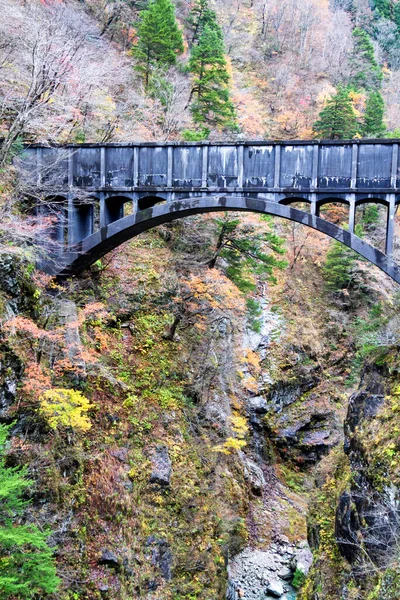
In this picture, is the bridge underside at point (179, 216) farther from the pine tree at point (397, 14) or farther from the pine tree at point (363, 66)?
the pine tree at point (397, 14)

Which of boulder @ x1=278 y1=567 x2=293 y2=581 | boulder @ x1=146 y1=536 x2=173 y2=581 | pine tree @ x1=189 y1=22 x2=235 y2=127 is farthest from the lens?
pine tree @ x1=189 y1=22 x2=235 y2=127

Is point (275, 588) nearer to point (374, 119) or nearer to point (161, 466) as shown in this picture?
point (161, 466)

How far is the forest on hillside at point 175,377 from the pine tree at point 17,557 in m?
0.04

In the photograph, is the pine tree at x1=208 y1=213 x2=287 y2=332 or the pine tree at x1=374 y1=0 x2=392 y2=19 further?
the pine tree at x1=374 y1=0 x2=392 y2=19

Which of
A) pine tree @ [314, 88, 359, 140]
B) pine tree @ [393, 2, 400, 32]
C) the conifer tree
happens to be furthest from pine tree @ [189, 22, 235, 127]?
pine tree @ [393, 2, 400, 32]

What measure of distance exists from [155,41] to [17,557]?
2676 cm

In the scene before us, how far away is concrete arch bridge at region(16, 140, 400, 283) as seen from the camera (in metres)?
13.5

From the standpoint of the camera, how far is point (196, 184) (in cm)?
1508

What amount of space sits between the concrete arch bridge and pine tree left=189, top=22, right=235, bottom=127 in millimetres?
10973

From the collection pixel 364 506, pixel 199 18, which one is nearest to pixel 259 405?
pixel 364 506

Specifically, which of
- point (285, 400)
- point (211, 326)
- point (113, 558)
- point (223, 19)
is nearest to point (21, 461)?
point (113, 558)

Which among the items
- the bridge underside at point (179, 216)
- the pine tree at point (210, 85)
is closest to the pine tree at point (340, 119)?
the pine tree at point (210, 85)

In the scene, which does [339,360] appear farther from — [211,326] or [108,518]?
[108,518]

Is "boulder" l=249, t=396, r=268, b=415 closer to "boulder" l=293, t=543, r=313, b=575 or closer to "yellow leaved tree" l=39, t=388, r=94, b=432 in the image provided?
"boulder" l=293, t=543, r=313, b=575
